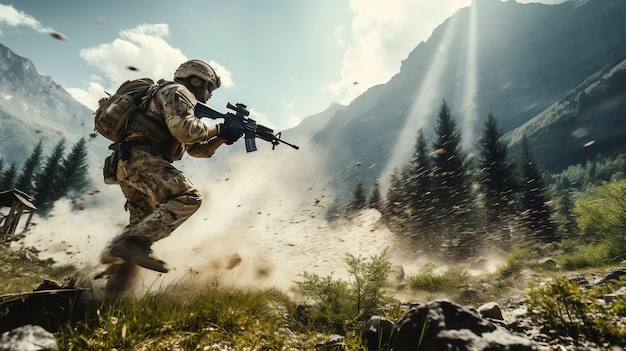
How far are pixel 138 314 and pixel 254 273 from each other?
12.5 feet

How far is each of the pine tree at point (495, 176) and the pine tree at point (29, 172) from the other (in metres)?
47.5

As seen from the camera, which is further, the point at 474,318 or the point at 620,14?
the point at 620,14

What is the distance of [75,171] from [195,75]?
4038 centimetres

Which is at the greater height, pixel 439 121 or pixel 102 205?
pixel 439 121

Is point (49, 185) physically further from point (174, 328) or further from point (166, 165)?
point (174, 328)

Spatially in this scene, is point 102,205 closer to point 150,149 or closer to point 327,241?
point 327,241

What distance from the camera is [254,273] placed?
5707mm

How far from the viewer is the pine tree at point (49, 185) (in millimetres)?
31719

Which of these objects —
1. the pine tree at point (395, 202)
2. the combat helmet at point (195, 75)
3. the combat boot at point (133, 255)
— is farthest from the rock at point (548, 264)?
the combat boot at point (133, 255)

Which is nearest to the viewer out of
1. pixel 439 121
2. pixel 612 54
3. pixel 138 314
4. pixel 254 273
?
pixel 138 314

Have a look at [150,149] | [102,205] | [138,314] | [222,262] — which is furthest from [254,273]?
[102,205]

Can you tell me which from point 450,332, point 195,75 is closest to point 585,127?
point 195,75

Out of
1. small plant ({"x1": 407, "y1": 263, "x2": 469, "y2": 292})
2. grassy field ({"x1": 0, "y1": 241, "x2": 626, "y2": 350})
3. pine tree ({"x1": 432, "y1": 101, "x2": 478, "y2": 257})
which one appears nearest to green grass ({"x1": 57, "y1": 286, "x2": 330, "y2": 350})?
grassy field ({"x1": 0, "y1": 241, "x2": 626, "y2": 350})

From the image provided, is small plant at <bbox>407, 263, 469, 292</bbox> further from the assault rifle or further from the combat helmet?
the combat helmet
